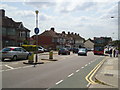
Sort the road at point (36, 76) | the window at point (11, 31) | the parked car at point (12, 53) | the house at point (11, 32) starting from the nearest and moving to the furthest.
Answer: the road at point (36, 76), the parked car at point (12, 53), the house at point (11, 32), the window at point (11, 31)

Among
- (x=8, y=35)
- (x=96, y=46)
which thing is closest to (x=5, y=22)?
→ (x=8, y=35)

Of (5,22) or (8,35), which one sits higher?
(5,22)

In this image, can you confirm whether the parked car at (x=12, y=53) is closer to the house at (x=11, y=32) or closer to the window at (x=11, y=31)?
the house at (x=11, y=32)

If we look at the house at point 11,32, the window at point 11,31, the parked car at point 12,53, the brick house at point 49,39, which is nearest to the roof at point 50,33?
the brick house at point 49,39

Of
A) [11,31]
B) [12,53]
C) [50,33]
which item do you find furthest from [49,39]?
[12,53]

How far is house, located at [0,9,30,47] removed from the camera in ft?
155

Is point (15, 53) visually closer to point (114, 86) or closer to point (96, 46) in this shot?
point (114, 86)

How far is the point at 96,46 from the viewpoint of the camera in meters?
46.8

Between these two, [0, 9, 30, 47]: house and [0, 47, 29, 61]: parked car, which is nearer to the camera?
[0, 47, 29, 61]: parked car

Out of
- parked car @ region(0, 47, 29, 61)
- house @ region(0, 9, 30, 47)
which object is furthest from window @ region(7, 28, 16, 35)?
parked car @ region(0, 47, 29, 61)

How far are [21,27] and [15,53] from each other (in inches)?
1360

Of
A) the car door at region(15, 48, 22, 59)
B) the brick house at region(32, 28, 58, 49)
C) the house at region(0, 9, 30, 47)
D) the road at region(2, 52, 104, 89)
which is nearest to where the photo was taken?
the road at region(2, 52, 104, 89)

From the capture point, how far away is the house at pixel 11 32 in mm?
47175

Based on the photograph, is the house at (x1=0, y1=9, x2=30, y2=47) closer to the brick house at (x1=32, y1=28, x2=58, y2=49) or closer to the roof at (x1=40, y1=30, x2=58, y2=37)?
the brick house at (x1=32, y1=28, x2=58, y2=49)
